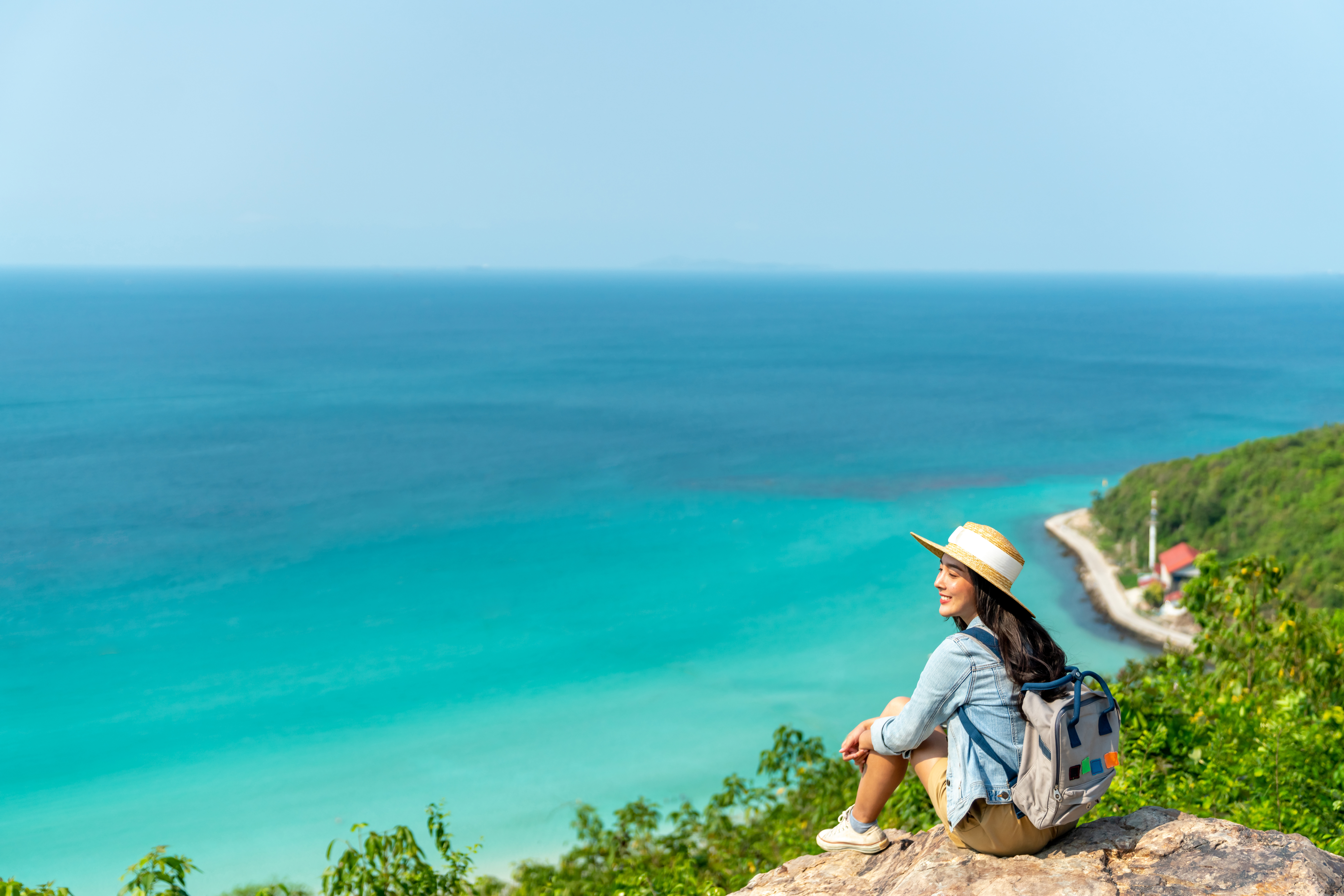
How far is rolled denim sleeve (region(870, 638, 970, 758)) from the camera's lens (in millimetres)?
4480

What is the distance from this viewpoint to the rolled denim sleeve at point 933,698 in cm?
448

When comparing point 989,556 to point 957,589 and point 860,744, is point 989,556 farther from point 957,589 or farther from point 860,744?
point 860,744

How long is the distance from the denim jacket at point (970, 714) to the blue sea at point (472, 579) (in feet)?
79.3

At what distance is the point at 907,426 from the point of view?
85938 millimetres

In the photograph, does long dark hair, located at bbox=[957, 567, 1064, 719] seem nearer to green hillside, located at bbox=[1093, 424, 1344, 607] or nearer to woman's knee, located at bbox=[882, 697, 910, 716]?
woman's knee, located at bbox=[882, 697, 910, 716]

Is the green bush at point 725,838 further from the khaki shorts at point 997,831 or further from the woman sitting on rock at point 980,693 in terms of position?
the woman sitting on rock at point 980,693

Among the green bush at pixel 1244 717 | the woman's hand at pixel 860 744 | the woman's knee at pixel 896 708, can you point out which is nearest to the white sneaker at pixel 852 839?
the woman's hand at pixel 860 744

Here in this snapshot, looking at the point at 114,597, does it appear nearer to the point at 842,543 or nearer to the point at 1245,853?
the point at 842,543

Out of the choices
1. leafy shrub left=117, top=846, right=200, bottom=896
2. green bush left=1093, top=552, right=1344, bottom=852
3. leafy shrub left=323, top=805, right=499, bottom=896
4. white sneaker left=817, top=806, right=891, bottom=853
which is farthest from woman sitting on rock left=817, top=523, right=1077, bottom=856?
leafy shrub left=117, top=846, right=200, bottom=896

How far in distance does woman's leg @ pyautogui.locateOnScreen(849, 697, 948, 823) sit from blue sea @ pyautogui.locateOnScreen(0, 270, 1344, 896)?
23396mm

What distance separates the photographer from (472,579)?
49469mm

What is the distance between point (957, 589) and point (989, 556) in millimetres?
235

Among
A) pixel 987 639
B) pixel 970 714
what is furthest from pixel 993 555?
pixel 970 714

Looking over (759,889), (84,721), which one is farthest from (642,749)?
(759,889)
